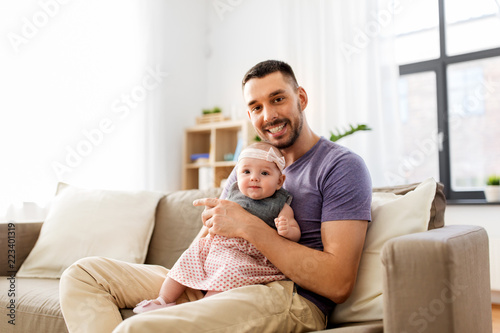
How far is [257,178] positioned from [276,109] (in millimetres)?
298

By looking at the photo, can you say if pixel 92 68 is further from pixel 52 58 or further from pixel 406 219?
pixel 406 219

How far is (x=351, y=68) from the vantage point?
365 centimetres

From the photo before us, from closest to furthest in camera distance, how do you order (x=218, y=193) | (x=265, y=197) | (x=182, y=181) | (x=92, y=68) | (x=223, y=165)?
(x=265, y=197), (x=218, y=193), (x=92, y=68), (x=223, y=165), (x=182, y=181)

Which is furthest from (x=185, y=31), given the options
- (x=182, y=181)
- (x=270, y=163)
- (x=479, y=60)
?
(x=270, y=163)

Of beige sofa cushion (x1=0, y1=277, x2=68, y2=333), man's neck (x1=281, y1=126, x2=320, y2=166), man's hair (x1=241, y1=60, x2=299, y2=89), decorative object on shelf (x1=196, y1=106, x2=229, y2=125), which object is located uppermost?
decorative object on shelf (x1=196, y1=106, x2=229, y2=125)

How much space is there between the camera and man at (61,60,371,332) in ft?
3.70

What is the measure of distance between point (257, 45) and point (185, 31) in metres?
0.78

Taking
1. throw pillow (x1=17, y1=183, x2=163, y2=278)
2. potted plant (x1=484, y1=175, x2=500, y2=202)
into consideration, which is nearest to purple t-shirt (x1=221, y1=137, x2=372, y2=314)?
throw pillow (x1=17, y1=183, x2=163, y2=278)

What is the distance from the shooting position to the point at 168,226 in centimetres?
215

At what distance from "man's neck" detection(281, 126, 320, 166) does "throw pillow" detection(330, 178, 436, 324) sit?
35 centimetres

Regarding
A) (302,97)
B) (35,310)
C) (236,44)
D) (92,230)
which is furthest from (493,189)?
(35,310)

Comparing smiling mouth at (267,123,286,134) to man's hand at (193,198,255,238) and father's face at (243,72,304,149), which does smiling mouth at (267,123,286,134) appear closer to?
father's face at (243,72,304,149)

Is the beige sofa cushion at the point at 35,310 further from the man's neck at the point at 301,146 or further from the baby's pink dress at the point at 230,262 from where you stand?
the man's neck at the point at 301,146

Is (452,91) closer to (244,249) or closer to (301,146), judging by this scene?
(301,146)
